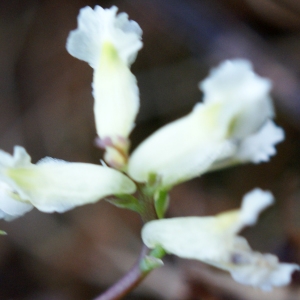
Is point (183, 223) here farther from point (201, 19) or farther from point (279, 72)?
point (201, 19)

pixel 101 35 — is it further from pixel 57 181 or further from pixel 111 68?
pixel 57 181

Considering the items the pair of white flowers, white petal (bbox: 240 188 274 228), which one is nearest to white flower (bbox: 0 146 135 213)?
the pair of white flowers

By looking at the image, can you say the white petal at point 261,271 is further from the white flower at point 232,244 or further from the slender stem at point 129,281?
the slender stem at point 129,281

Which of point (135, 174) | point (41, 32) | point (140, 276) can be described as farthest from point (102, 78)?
point (41, 32)

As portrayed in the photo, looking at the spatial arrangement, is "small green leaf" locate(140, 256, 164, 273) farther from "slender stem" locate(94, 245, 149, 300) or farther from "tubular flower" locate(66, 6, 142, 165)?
"tubular flower" locate(66, 6, 142, 165)

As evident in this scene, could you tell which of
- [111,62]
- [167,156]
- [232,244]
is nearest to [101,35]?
[111,62]

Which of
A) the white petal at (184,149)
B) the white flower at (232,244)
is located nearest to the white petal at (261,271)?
the white flower at (232,244)
